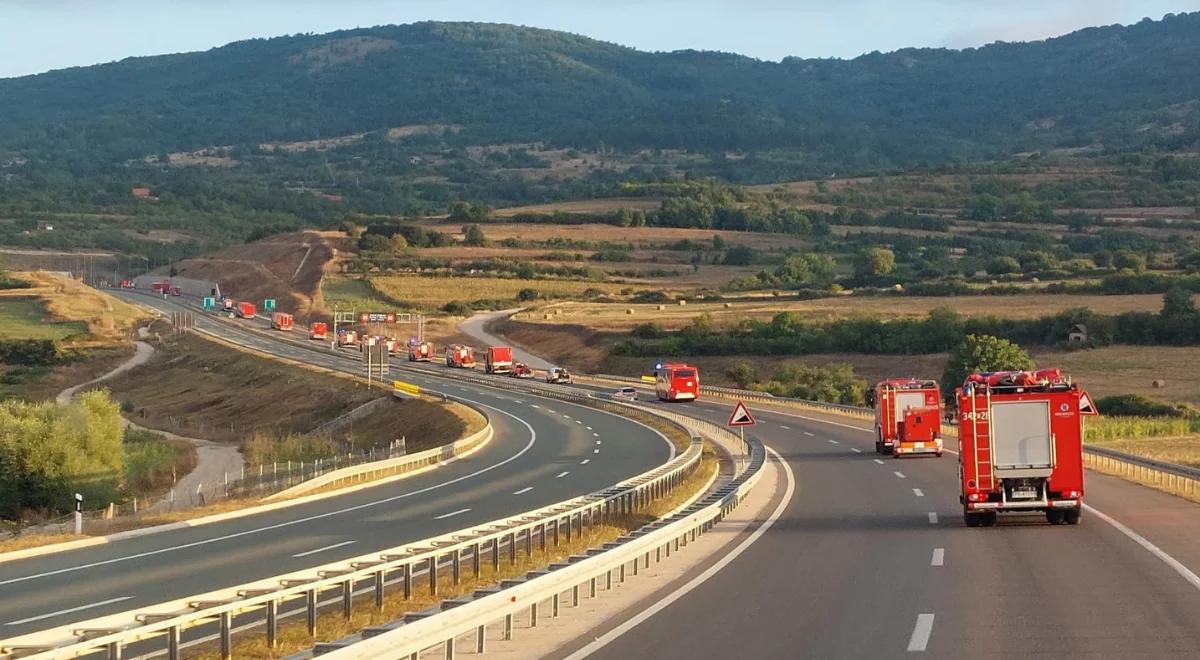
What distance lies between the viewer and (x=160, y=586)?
2112 centimetres

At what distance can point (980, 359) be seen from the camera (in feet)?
250

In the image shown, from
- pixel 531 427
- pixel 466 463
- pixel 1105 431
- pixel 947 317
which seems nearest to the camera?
pixel 466 463

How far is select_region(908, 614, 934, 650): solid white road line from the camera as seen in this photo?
14.6 metres

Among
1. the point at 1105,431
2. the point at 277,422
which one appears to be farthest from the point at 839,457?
the point at 277,422

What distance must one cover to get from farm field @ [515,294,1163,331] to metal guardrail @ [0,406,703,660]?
81.3 metres

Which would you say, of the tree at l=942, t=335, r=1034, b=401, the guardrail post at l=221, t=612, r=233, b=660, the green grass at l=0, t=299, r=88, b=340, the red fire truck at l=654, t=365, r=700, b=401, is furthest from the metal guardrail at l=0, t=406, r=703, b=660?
the green grass at l=0, t=299, r=88, b=340

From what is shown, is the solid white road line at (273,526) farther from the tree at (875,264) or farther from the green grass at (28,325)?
the tree at (875,264)

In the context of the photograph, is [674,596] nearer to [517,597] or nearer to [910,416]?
[517,597]

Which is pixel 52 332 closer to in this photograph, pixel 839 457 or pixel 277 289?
pixel 277 289

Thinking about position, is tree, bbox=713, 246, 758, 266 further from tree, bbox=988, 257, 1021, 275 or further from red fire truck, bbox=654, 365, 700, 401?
red fire truck, bbox=654, 365, 700, 401

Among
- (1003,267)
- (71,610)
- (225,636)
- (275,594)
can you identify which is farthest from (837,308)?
(225,636)

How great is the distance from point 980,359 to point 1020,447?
5140 centimetres

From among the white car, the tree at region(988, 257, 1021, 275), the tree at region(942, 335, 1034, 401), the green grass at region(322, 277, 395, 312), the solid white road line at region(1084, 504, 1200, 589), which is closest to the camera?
the solid white road line at region(1084, 504, 1200, 589)

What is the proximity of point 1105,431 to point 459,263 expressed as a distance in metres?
111
